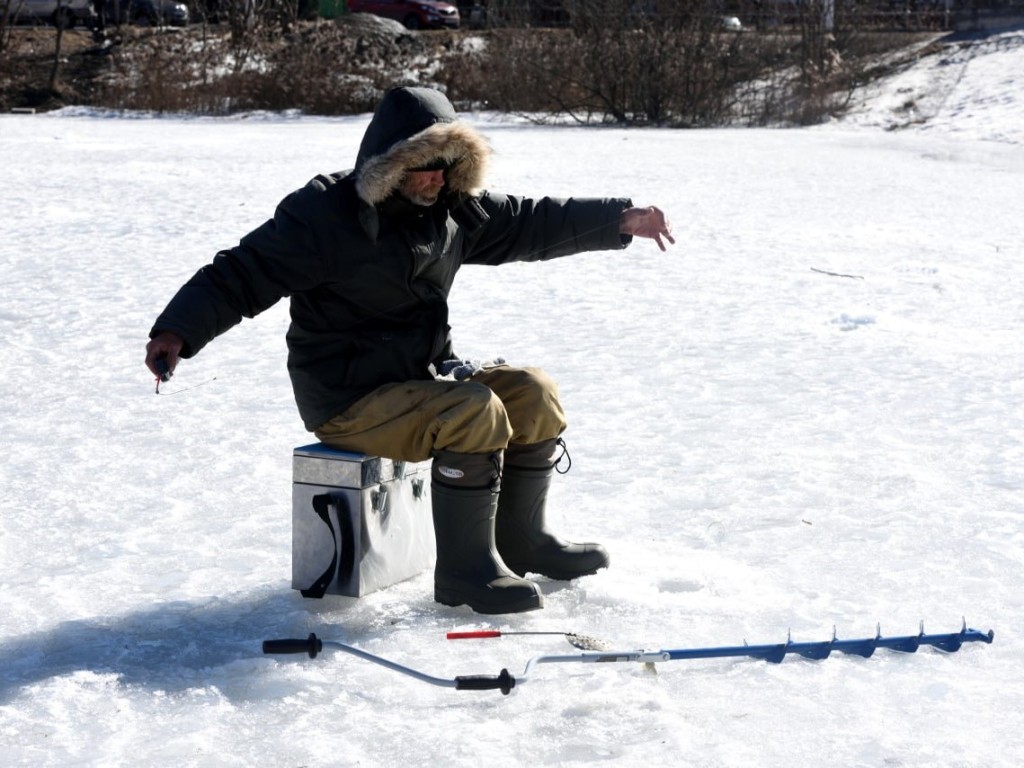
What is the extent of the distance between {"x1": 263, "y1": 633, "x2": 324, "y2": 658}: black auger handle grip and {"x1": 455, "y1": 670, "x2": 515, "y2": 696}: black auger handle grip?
0.39 m

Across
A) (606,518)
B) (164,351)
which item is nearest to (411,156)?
(164,351)

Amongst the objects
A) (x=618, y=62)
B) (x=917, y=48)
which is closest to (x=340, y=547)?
(x=618, y=62)

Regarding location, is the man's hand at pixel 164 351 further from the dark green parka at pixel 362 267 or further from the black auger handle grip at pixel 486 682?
the black auger handle grip at pixel 486 682

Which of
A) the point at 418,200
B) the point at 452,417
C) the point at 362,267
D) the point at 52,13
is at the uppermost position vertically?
the point at 52,13

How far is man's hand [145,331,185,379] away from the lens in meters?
3.27

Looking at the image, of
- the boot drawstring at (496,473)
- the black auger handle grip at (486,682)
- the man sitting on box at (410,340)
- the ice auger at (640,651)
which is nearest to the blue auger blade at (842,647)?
the ice auger at (640,651)

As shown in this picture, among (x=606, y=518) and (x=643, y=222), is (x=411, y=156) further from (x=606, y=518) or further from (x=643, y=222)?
(x=606, y=518)

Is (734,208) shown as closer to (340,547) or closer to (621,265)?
(621,265)

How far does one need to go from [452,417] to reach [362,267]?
1.41ft

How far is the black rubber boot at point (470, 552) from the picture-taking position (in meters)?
3.49

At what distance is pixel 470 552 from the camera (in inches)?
139

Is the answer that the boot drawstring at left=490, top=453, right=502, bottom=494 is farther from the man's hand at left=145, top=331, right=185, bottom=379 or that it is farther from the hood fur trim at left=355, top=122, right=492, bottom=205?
the man's hand at left=145, top=331, right=185, bottom=379

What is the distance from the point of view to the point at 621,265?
30.2ft

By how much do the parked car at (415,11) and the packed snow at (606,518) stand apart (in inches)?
1034
